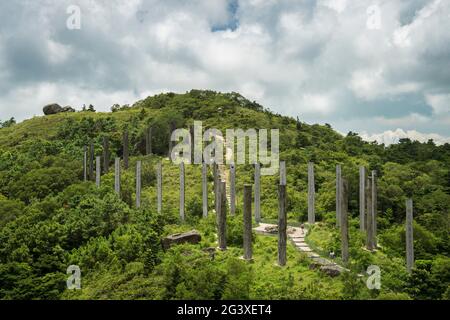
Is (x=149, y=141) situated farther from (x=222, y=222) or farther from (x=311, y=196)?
(x=222, y=222)

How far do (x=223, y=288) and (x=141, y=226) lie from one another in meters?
8.82

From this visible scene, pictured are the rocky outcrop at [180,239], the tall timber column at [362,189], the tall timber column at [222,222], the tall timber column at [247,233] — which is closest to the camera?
the tall timber column at [247,233]

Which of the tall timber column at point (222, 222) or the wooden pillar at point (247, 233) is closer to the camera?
the wooden pillar at point (247, 233)

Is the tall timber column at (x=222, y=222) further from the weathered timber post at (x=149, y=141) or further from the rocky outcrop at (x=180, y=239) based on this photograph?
the weathered timber post at (x=149, y=141)

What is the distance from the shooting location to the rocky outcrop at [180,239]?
21.1m

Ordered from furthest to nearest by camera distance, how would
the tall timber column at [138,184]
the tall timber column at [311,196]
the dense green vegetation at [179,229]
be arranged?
the tall timber column at [138,184] < the tall timber column at [311,196] < the dense green vegetation at [179,229]

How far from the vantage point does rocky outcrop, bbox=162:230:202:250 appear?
21.1m

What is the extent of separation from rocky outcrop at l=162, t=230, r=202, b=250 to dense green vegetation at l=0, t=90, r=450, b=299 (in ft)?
1.60

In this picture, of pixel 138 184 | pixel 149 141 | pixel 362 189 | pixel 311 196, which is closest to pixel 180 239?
pixel 311 196

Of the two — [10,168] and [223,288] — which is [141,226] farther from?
[10,168]

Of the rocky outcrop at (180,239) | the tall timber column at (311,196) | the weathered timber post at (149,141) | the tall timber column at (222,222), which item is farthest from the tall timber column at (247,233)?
the weathered timber post at (149,141)

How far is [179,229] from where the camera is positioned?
2398cm

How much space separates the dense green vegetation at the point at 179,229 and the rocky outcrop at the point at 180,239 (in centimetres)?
49

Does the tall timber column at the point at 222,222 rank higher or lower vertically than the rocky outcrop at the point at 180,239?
higher
